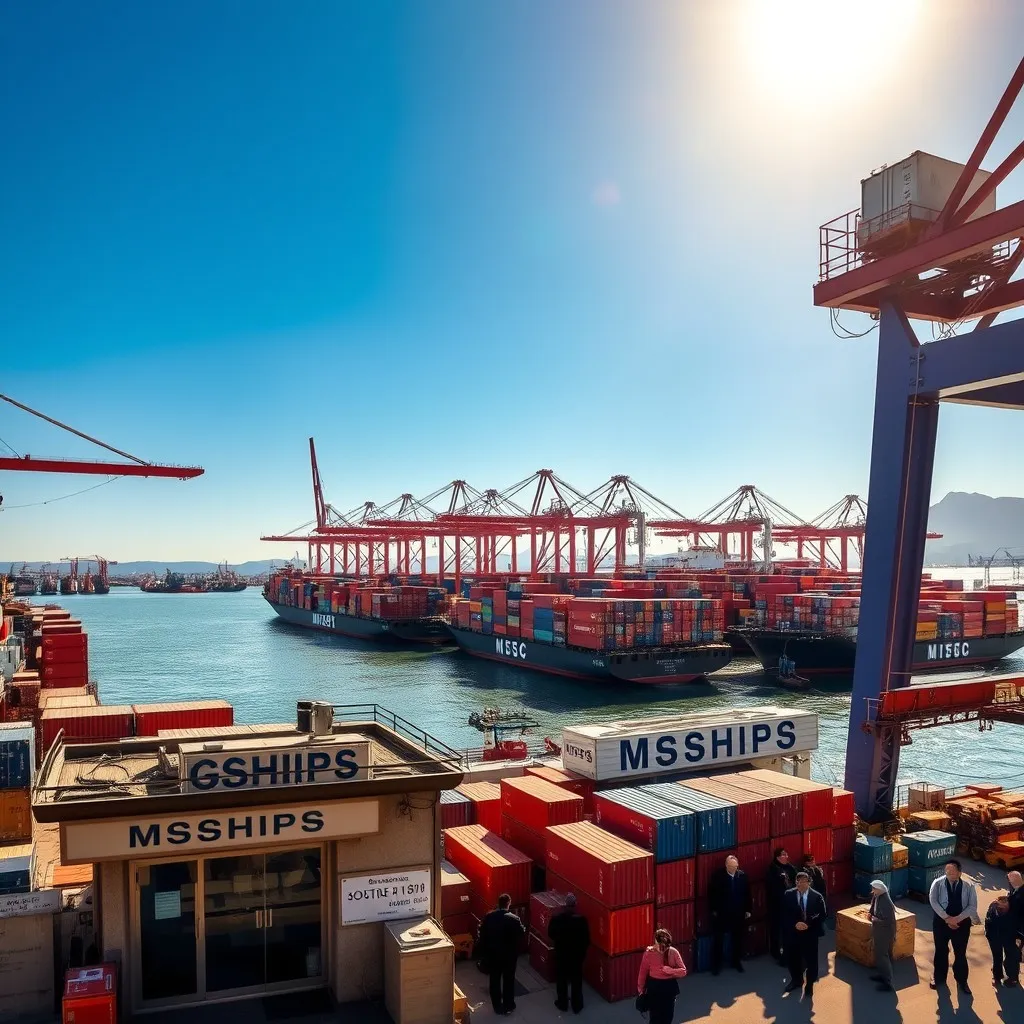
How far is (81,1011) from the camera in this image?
841 centimetres

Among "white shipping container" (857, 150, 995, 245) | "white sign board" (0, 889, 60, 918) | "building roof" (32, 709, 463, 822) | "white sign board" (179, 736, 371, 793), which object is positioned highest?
"white shipping container" (857, 150, 995, 245)

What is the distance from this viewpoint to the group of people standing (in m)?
10.1

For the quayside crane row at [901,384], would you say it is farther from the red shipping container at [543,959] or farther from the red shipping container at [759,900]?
the red shipping container at [543,959]

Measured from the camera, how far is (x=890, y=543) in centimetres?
1920

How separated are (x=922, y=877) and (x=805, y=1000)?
5.22 meters

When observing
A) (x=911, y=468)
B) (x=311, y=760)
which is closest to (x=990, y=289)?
(x=911, y=468)

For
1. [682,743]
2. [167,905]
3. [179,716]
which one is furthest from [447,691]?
Result: [167,905]

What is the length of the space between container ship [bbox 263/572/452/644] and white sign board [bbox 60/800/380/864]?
226 ft

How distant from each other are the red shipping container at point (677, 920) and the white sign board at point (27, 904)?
7.66 meters

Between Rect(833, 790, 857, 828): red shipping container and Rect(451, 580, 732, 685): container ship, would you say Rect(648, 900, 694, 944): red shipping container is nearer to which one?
Rect(833, 790, 857, 828): red shipping container

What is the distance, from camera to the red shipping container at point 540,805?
13344 mm

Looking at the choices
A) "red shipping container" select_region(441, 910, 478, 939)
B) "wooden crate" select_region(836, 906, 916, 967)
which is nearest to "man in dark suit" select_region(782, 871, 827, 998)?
"wooden crate" select_region(836, 906, 916, 967)

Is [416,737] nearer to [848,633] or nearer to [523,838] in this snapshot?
[523,838]

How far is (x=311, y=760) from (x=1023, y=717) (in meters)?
15.9
